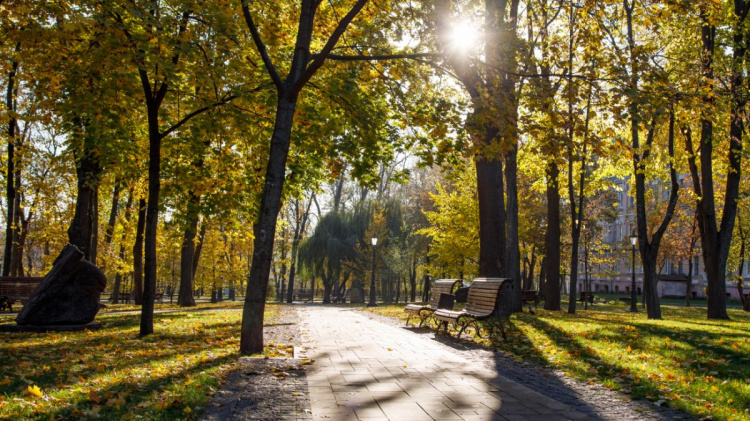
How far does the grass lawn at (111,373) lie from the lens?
4.38 m

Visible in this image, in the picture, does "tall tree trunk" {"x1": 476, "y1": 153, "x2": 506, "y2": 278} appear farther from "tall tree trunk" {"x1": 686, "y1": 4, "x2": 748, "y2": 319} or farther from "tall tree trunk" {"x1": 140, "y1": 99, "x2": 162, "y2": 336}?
"tall tree trunk" {"x1": 686, "y1": 4, "x2": 748, "y2": 319}

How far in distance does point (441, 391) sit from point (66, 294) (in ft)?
28.1

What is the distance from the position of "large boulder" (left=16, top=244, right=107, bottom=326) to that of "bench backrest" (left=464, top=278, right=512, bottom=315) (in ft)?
23.3

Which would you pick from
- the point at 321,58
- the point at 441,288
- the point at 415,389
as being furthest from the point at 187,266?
the point at 415,389

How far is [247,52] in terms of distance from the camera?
1079 centimetres

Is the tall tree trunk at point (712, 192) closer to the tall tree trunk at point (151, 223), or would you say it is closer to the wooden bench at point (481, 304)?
the wooden bench at point (481, 304)

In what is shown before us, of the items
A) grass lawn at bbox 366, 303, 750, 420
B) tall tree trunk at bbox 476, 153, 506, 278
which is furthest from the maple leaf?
tall tree trunk at bbox 476, 153, 506, 278

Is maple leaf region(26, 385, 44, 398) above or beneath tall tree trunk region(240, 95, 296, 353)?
beneath

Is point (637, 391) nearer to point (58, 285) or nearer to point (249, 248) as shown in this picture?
point (58, 285)

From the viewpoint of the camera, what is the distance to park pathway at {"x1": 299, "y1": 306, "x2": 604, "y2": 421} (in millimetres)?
4672

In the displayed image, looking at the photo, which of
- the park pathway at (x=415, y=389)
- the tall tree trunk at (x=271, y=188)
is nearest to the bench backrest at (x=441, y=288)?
the park pathway at (x=415, y=389)

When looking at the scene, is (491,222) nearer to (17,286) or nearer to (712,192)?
(712,192)

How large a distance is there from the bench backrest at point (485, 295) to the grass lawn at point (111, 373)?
342cm

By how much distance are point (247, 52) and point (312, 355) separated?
5.92 meters
